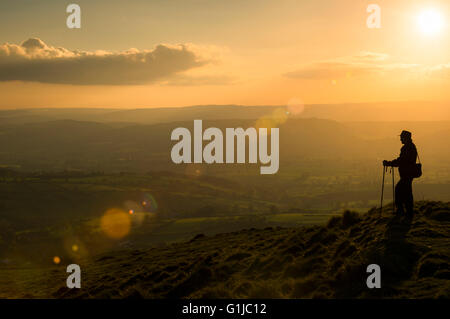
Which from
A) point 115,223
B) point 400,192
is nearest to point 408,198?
point 400,192

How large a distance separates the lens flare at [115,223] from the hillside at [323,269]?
11109 centimetres

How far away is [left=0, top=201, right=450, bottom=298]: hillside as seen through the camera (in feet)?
40.5

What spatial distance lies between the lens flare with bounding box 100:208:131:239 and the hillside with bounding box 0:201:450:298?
364 feet

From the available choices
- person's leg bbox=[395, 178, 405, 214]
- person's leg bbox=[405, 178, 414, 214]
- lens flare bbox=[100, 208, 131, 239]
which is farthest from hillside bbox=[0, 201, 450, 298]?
lens flare bbox=[100, 208, 131, 239]

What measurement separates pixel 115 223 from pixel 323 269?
457 ft

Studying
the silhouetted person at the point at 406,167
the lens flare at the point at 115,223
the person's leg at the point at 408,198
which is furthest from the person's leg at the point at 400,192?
the lens flare at the point at 115,223

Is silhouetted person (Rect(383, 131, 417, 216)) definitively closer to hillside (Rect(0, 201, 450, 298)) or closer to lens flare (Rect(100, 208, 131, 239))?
hillside (Rect(0, 201, 450, 298))

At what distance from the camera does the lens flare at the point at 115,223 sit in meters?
131

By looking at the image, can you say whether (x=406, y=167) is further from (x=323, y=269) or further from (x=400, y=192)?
(x=323, y=269)

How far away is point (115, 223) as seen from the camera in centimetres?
14500

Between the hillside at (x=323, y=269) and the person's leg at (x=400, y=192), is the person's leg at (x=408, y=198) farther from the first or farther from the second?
the hillside at (x=323, y=269)

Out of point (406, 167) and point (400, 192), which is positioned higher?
point (406, 167)

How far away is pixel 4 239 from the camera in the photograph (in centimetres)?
12738

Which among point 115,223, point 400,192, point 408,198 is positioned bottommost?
point 115,223
